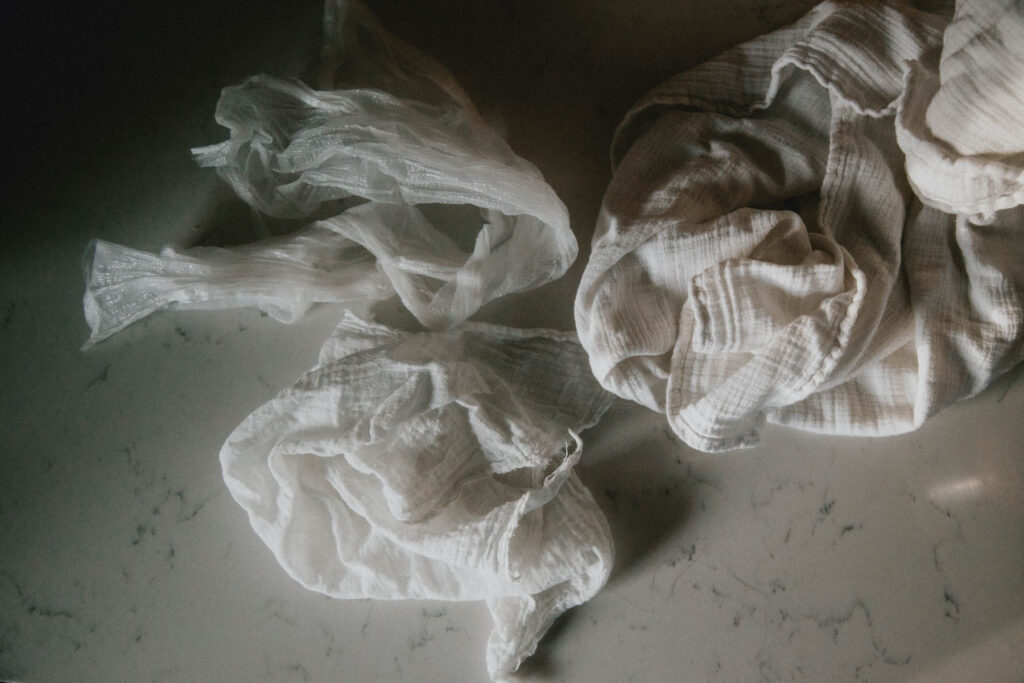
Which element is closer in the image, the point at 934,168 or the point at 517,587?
the point at 934,168

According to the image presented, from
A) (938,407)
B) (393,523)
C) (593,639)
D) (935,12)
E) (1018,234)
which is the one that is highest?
(935,12)

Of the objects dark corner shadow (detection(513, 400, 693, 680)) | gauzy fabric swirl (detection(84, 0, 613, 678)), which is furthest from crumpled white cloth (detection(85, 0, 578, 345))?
dark corner shadow (detection(513, 400, 693, 680))

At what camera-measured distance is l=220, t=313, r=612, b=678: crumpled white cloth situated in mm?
550

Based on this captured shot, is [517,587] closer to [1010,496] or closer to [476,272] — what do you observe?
[476,272]

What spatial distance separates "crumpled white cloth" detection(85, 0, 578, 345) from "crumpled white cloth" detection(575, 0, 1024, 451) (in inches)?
3.2

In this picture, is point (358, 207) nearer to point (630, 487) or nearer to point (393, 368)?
point (393, 368)

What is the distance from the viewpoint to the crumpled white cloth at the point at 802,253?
19.2 inches

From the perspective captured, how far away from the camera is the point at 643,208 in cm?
53

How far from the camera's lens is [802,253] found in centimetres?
50

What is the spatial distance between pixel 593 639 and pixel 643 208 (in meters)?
0.36

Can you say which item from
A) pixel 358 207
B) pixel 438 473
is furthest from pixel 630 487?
pixel 358 207

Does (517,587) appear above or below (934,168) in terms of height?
below

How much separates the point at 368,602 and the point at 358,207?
33 centimetres

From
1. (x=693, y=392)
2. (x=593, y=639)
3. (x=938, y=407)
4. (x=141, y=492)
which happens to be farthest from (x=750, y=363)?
(x=141, y=492)
